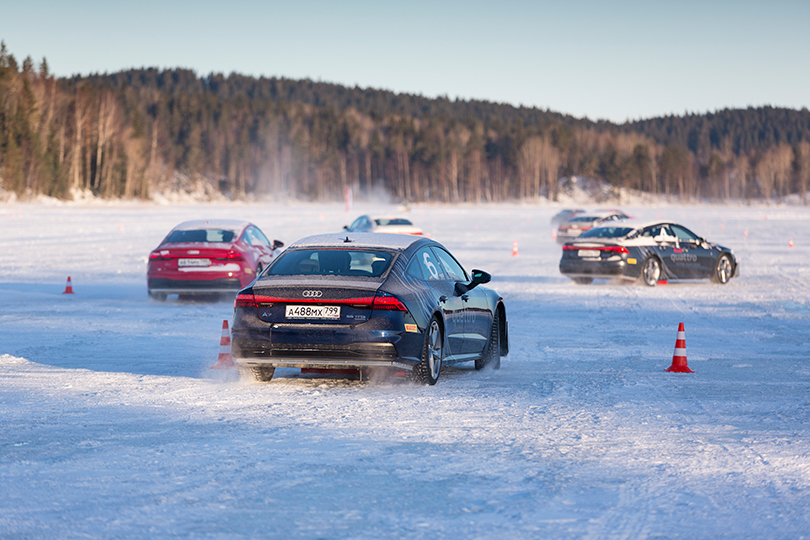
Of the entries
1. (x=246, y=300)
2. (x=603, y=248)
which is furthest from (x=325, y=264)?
(x=603, y=248)

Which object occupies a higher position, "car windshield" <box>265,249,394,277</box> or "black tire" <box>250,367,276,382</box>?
"car windshield" <box>265,249,394,277</box>

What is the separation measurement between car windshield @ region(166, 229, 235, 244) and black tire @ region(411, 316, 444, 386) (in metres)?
9.17

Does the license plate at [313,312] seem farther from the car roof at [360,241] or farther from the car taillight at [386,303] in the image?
the car roof at [360,241]

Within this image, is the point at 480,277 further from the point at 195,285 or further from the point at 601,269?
the point at 601,269

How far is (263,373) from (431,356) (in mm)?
1577

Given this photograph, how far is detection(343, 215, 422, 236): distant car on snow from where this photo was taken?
35094 millimetres

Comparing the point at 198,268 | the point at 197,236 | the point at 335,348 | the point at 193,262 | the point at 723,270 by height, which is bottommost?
the point at 723,270

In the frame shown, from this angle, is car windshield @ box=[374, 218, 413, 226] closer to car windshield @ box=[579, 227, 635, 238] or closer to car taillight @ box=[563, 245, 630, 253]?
car windshield @ box=[579, 227, 635, 238]

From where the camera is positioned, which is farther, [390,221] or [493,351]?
[390,221]

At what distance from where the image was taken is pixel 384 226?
35719 millimetres

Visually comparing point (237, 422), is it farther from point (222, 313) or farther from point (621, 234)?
point (621, 234)

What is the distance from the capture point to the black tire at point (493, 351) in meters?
10.4

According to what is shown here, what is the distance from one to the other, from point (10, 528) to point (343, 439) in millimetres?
2517

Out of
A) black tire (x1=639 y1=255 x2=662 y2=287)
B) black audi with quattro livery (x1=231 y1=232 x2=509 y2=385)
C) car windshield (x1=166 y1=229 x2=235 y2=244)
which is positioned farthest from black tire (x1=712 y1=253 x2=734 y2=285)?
black audi with quattro livery (x1=231 y1=232 x2=509 y2=385)
